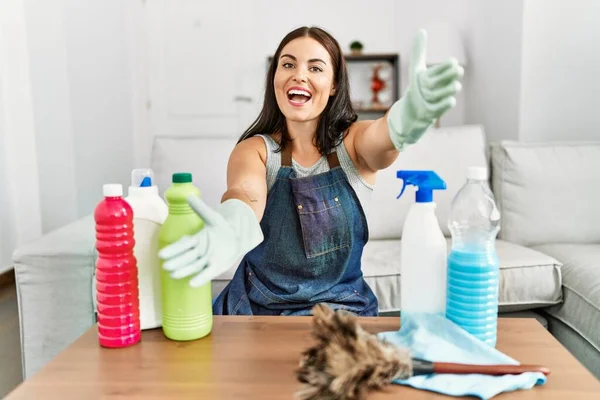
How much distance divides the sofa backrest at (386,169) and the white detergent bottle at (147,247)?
105 centimetres

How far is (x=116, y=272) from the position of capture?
0.77 metres

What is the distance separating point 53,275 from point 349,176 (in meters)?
0.85

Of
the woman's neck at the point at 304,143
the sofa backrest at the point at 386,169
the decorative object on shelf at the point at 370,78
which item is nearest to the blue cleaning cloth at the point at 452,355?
the woman's neck at the point at 304,143

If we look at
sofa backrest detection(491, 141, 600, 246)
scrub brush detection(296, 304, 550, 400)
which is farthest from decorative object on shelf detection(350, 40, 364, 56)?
scrub brush detection(296, 304, 550, 400)

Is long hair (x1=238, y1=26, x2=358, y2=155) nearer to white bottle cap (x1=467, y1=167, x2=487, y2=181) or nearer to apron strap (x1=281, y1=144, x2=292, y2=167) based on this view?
apron strap (x1=281, y1=144, x2=292, y2=167)

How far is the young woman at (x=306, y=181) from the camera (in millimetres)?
1025

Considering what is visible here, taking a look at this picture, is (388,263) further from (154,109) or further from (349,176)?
(154,109)

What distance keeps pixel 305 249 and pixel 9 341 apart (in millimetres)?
1320

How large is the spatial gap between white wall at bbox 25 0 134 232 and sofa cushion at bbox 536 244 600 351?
6.61 ft

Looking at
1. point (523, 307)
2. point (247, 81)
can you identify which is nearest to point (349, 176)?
point (523, 307)

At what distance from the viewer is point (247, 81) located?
359 centimetres

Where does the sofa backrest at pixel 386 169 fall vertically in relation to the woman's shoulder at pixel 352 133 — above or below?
below

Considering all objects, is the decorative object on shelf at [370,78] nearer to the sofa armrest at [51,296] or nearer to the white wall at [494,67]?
the white wall at [494,67]

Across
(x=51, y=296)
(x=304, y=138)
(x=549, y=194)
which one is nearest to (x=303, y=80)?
(x=304, y=138)
